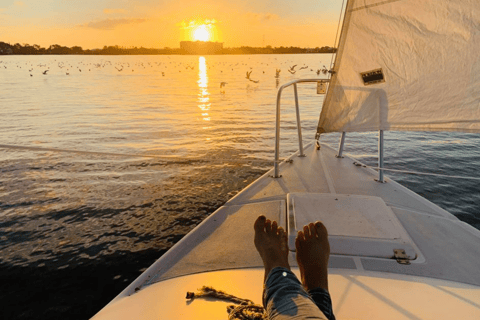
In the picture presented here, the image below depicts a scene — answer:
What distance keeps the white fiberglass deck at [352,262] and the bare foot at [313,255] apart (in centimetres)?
22

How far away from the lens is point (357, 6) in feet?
11.4

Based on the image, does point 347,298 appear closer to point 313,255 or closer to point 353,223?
point 313,255

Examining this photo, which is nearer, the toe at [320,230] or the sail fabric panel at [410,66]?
the toe at [320,230]

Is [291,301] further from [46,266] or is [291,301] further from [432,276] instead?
[46,266]

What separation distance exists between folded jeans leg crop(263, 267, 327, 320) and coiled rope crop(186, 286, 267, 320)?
181 millimetres

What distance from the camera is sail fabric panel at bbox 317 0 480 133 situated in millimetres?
3096

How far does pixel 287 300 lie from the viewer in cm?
173

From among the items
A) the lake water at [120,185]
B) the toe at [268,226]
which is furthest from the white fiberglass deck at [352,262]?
the lake water at [120,185]

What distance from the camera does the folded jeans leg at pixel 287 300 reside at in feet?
5.28

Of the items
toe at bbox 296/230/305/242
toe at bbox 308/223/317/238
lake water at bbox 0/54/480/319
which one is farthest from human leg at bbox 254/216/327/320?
lake water at bbox 0/54/480/319

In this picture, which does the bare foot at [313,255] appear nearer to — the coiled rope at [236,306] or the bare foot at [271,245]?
the bare foot at [271,245]

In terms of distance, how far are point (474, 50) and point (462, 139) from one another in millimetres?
11954

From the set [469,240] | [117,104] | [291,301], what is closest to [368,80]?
[469,240]

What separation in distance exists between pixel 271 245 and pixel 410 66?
7.87 ft
